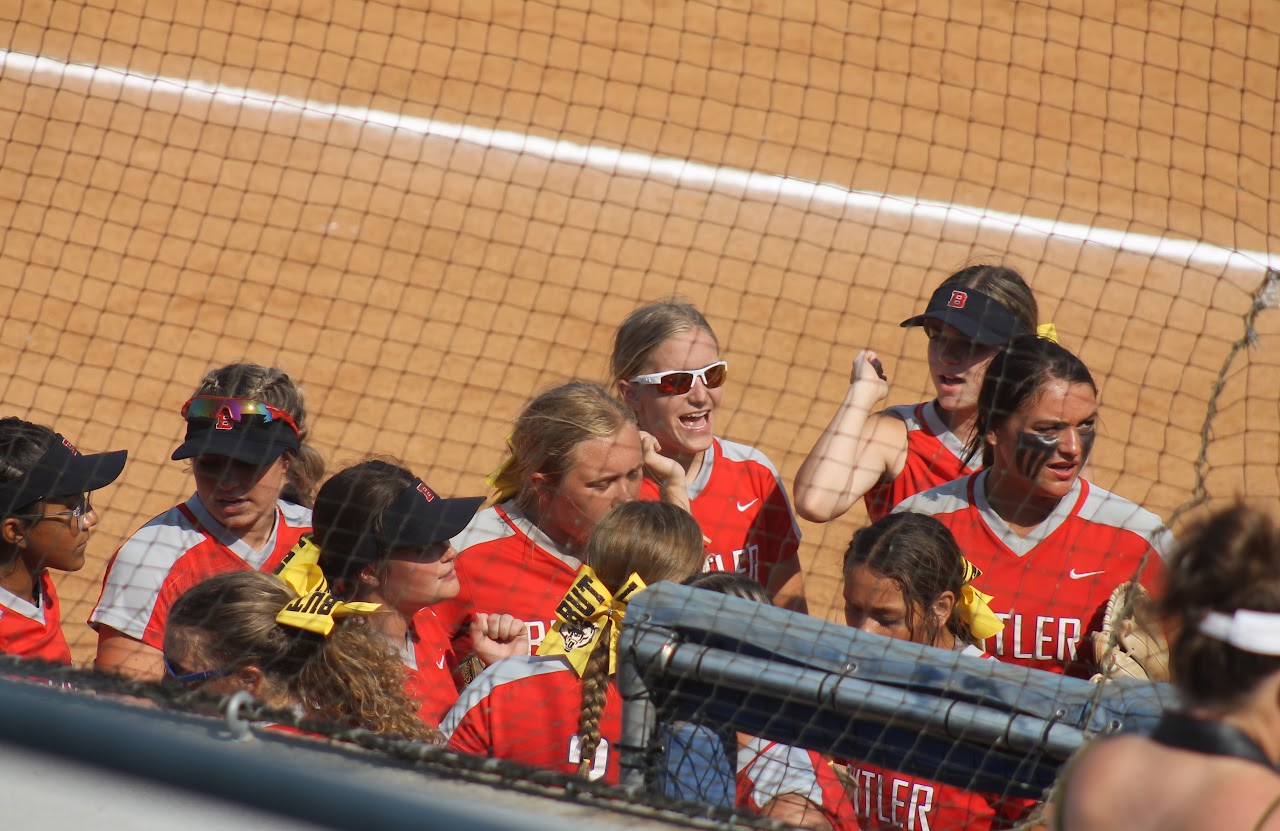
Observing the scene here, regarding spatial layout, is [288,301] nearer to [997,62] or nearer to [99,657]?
[99,657]

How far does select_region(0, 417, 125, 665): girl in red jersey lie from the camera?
297 centimetres

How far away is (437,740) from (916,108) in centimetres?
768

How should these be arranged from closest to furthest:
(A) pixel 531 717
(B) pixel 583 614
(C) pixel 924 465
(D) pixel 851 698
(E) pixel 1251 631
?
(E) pixel 1251 631 < (D) pixel 851 698 < (A) pixel 531 717 < (B) pixel 583 614 < (C) pixel 924 465

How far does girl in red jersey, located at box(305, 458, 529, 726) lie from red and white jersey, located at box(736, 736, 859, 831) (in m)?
0.74

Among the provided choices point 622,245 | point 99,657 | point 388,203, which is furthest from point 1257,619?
point 388,203

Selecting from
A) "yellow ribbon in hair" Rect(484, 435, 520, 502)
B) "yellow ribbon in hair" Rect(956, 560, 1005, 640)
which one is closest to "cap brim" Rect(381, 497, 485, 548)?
"yellow ribbon in hair" Rect(484, 435, 520, 502)

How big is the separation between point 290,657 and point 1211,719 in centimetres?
164

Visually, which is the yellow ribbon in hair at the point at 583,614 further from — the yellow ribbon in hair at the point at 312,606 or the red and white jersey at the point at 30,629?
the red and white jersey at the point at 30,629

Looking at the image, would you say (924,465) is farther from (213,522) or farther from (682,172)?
(682,172)

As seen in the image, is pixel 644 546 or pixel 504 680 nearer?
pixel 504 680

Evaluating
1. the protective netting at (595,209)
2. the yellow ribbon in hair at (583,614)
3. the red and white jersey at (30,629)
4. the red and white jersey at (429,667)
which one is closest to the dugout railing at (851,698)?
the yellow ribbon in hair at (583,614)

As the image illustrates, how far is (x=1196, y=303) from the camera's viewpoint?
7.47m

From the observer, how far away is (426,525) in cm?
286

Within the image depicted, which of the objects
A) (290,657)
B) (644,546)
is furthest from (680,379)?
(290,657)
